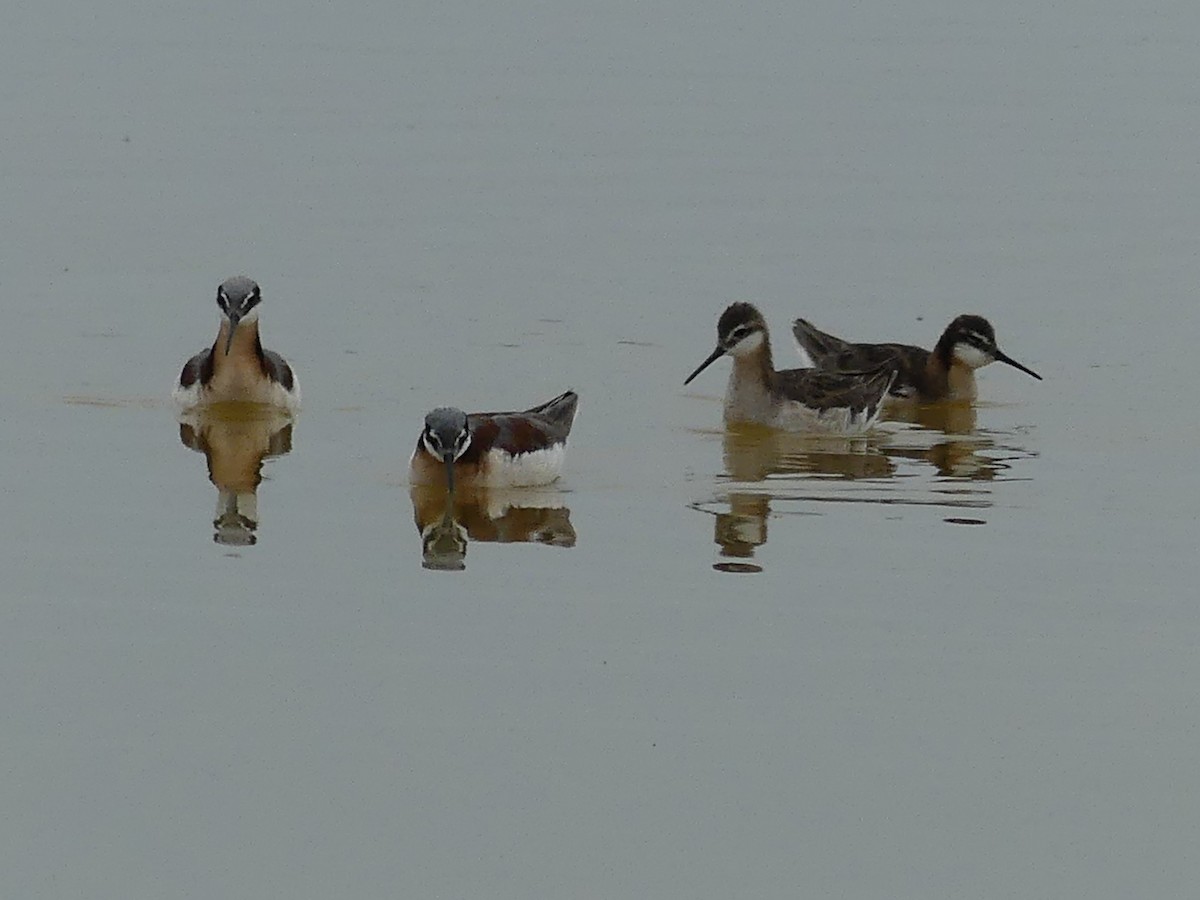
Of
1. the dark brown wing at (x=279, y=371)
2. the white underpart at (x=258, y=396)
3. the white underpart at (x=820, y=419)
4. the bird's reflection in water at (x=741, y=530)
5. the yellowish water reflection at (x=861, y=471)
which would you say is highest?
the dark brown wing at (x=279, y=371)

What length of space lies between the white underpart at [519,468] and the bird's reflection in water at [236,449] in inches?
58.9

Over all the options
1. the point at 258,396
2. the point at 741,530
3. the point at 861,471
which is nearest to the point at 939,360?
the point at 861,471

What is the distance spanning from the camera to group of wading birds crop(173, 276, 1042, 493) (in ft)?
58.7

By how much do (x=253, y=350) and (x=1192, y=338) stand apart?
765cm

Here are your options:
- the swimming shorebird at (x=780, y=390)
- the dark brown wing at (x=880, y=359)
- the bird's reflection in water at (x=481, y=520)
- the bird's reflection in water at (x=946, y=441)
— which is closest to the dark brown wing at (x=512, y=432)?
the bird's reflection in water at (x=481, y=520)

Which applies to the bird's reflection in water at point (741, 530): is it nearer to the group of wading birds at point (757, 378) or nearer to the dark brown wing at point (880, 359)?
the group of wading birds at point (757, 378)

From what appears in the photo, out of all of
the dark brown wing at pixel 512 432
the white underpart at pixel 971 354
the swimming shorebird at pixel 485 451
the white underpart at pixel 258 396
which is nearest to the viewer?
the swimming shorebird at pixel 485 451

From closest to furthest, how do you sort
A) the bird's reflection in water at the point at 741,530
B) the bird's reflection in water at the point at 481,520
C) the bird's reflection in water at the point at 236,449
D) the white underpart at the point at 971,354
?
the bird's reflection in water at the point at 741,530 < the bird's reflection in water at the point at 481,520 < the bird's reflection in water at the point at 236,449 < the white underpart at the point at 971,354

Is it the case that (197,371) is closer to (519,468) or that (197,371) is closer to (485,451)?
(485,451)

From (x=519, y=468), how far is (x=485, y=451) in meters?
0.25

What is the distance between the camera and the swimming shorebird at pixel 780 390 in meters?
20.0

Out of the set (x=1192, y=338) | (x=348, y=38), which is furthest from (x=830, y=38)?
(x=1192, y=338)

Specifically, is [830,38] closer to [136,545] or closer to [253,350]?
[253,350]

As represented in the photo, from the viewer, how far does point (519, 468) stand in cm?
1712
